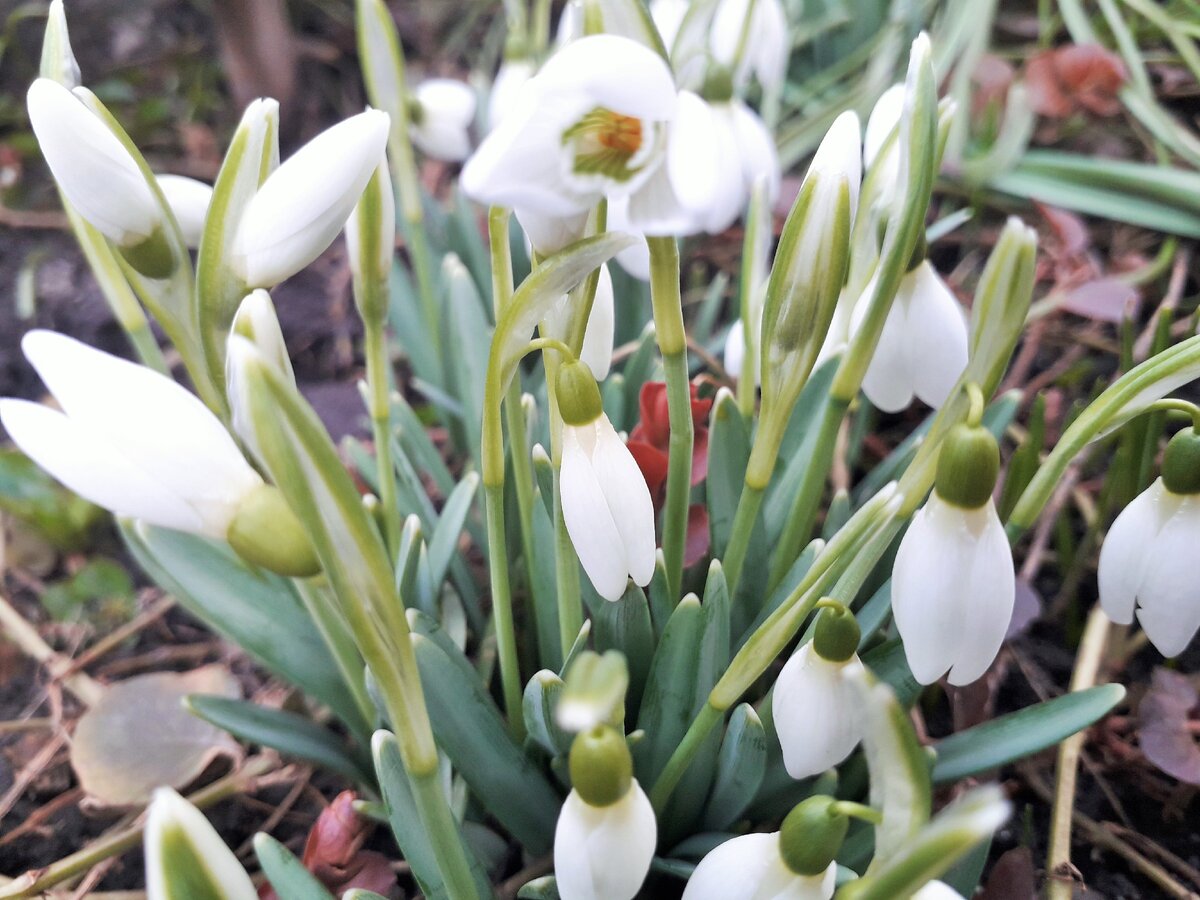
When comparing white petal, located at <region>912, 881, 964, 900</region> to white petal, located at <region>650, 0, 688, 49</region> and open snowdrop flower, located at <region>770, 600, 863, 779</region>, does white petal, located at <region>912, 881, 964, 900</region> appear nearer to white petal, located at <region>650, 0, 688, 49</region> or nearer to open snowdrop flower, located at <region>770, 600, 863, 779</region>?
open snowdrop flower, located at <region>770, 600, 863, 779</region>

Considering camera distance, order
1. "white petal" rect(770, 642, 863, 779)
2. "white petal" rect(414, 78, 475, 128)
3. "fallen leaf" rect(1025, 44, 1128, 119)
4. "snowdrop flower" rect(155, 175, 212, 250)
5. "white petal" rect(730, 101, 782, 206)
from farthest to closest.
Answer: "fallen leaf" rect(1025, 44, 1128, 119)
"white petal" rect(414, 78, 475, 128)
"white petal" rect(730, 101, 782, 206)
"snowdrop flower" rect(155, 175, 212, 250)
"white petal" rect(770, 642, 863, 779)

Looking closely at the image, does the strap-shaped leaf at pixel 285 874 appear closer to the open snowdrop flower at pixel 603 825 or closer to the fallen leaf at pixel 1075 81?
the open snowdrop flower at pixel 603 825

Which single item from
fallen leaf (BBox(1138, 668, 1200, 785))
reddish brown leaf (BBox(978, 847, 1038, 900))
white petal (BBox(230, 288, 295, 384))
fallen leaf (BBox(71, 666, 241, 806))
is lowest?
fallen leaf (BBox(1138, 668, 1200, 785))

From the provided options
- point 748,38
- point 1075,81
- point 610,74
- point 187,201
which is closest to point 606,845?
point 610,74

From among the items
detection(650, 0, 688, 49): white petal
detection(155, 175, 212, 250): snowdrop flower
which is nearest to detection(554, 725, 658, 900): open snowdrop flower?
detection(155, 175, 212, 250): snowdrop flower

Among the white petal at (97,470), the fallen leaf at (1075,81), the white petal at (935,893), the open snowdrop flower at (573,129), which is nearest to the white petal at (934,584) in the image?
the white petal at (935,893)

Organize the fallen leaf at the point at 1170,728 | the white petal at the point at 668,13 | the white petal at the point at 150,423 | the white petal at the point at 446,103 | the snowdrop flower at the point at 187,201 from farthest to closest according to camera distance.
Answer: the white petal at the point at 446,103 < the white petal at the point at 668,13 < the fallen leaf at the point at 1170,728 < the snowdrop flower at the point at 187,201 < the white petal at the point at 150,423

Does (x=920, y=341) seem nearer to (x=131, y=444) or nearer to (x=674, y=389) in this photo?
(x=674, y=389)
